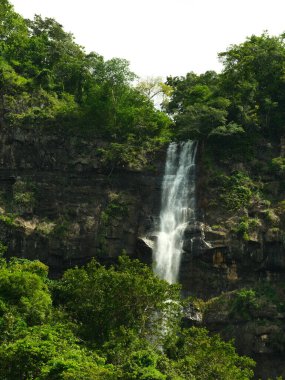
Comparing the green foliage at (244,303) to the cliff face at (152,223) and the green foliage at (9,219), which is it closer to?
the cliff face at (152,223)

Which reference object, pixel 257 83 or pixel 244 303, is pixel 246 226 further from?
pixel 257 83

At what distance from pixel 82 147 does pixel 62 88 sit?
798cm

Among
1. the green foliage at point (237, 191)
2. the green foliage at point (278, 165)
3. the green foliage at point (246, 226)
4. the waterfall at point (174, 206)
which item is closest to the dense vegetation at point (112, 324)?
the waterfall at point (174, 206)

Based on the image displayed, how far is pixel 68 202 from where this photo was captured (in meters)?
43.3

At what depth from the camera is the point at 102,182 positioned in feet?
147

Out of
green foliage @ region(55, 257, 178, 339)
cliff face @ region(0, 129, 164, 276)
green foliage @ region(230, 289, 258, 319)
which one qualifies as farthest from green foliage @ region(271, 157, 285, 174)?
green foliage @ region(55, 257, 178, 339)

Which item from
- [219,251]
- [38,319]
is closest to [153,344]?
[38,319]

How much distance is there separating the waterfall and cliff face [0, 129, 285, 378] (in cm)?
55

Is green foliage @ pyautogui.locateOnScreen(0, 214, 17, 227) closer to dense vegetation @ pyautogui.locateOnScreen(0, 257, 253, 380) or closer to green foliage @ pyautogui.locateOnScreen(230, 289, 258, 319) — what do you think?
dense vegetation @ pyautogui.locateOnScreen(0, 257, 253, 380)

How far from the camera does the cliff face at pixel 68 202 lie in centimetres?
4131

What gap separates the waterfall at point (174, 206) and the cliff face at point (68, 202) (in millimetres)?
749

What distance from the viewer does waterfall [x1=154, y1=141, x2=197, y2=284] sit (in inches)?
1582

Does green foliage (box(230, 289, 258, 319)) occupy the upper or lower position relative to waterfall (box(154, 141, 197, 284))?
lower

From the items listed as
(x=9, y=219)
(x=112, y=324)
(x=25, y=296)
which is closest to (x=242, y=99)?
(x=9, y=219)
